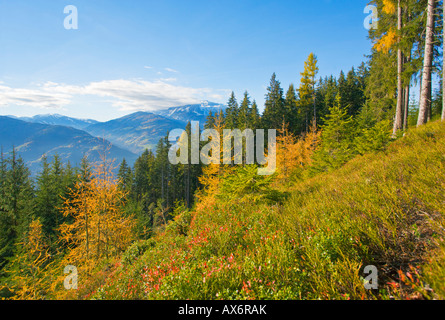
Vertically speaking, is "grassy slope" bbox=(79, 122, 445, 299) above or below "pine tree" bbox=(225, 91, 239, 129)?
below

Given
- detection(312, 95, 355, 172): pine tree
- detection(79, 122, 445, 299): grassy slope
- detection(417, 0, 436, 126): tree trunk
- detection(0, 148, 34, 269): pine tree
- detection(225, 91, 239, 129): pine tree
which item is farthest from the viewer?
detection(225, 91, 239, 129): pine tree

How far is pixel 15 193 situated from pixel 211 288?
130 ft

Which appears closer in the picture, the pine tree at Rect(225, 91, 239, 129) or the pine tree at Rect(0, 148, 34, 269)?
the pine tree at Rect(0, 148, 34, 269)

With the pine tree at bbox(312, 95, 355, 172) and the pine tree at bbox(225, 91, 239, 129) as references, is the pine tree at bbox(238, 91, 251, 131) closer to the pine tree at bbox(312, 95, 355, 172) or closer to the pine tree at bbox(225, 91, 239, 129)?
the pine tree at bbox(225, 91, 239, 129)

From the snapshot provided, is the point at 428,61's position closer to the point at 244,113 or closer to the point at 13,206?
the point at 244,113

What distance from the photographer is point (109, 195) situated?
1386 cm

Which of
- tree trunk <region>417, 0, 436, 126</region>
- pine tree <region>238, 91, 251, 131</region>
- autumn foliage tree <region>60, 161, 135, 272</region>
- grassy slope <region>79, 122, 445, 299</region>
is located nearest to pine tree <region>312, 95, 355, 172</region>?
tree trunk <region>417, 0, 436, 126</region>

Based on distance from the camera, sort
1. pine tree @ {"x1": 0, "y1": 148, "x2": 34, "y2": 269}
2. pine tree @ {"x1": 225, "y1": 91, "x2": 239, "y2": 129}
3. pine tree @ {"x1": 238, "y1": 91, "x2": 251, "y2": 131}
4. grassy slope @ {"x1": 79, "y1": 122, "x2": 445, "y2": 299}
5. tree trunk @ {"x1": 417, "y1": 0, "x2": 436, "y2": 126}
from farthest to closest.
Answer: pine tree @ {"x1": 225, "y1": 91, "x2": 239, "y2": 129} < pine tree @ {"x1": 238, "y1": 91, "x2": 251, "y2": 131} < pine tree @ {"x1": 0, "y1": 148, "x2": 34, "y2": 269} < tree trunk @ {"x1": 417, "y1": 0, "x2": 436, "y2": 126} < grassy slope @ {"x1": 79, "y1": 122, "x2": 445, "y2": 299}

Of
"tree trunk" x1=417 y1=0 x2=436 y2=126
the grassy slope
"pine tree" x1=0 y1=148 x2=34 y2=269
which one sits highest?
"tree trunk" x1=417 y1=0 x2=436 y2=126

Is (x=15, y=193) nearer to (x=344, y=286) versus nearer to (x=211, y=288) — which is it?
(x=211, y=288)
